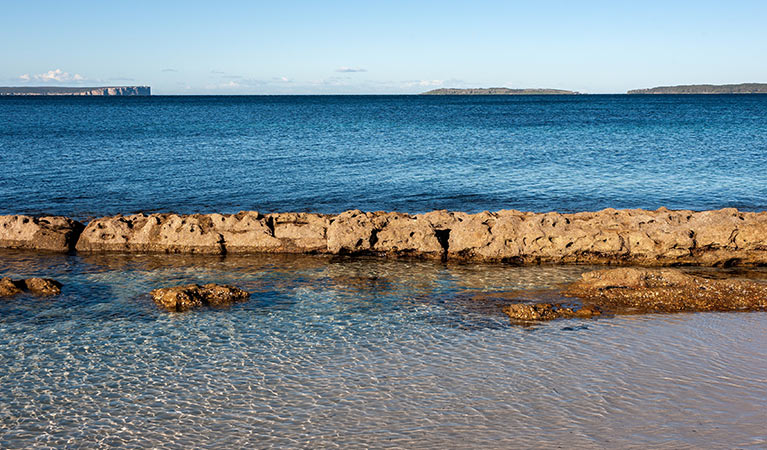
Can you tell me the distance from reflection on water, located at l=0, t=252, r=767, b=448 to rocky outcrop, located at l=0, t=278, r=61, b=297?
16.3 inches

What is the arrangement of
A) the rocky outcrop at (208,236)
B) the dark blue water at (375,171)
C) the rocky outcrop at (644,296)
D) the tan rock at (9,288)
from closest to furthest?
the rocky outcrop at (644,296)
the tan rock at (9,288)
the rocky outcrop at (208,236)
the dark blue water at (375,171)

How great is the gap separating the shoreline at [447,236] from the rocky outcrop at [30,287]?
3.09m

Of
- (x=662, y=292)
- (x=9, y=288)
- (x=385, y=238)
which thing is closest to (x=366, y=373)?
(x=662, y=292)

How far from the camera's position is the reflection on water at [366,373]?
22.2 ft

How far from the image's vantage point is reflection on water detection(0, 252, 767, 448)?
678 cm

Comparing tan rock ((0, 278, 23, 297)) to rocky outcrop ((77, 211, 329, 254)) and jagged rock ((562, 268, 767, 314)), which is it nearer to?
rocky outcrop ((77, 211, 329, 254))

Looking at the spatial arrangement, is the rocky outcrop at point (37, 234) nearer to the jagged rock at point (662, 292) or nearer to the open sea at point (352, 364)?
the open sea at point (352, 364)

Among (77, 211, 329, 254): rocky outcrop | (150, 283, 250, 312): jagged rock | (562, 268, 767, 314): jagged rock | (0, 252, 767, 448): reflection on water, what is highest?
(77, 211, 329, 254): rocky outcrop

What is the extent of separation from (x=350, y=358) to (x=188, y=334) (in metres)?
2.69

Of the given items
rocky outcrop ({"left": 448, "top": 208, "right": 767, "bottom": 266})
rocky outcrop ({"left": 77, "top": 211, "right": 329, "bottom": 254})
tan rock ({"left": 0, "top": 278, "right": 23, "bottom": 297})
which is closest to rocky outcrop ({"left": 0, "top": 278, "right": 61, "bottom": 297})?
tan rock ({"left": 0, "top": 278, "right": 23, "bottom": 297})

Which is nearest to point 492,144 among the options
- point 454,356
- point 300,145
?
point 300,145

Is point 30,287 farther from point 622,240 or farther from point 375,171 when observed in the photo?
point 375,171

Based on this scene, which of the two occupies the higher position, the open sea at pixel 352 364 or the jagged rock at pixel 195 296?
the jagged rock at pixel 195 296

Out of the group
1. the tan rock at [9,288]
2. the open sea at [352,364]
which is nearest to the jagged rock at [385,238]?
the open sea at [352,364]
